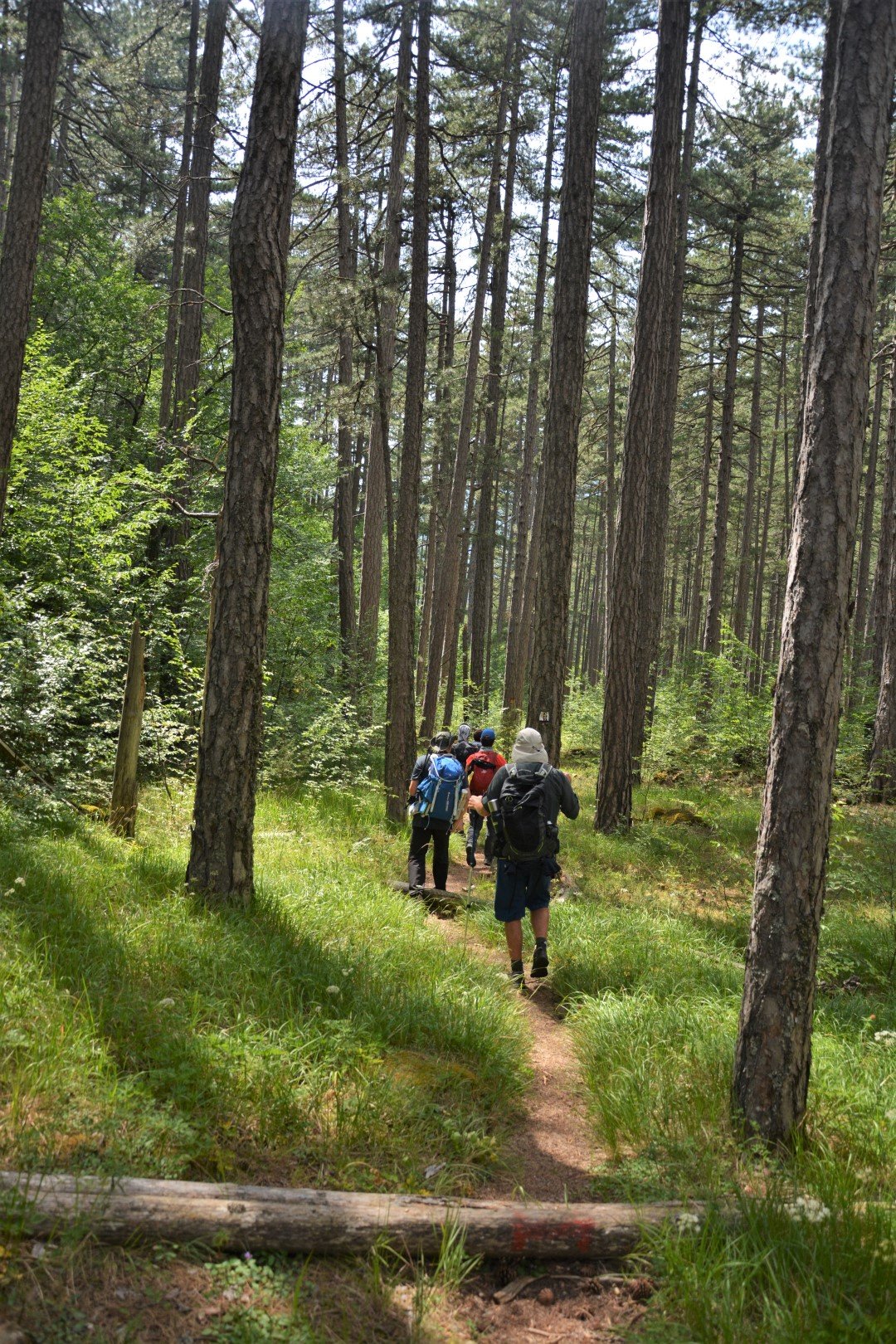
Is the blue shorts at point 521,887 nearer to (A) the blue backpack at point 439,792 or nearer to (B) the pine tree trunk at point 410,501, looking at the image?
(A) the blue backpack at point 439,792

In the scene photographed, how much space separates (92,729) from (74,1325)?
724 cm

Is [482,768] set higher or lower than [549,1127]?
higher

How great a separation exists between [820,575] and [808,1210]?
2578mm

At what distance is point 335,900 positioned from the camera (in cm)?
650

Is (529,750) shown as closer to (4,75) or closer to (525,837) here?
(525,837)

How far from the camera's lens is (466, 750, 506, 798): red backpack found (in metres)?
9.44

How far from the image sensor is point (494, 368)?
19.2 meters

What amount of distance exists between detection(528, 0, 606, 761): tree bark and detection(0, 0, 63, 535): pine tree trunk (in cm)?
592

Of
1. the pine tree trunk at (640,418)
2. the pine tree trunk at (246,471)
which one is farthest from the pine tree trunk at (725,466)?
the pine tree trunk at (246,471)

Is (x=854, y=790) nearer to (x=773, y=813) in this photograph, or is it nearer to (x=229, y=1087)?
(x=773, y=813)

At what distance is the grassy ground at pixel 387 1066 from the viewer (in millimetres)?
2803

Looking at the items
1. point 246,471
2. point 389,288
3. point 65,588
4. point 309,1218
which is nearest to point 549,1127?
point 309,1218

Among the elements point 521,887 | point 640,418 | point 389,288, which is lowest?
point 521,887

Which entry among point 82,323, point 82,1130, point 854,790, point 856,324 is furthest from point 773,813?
point 82,323
